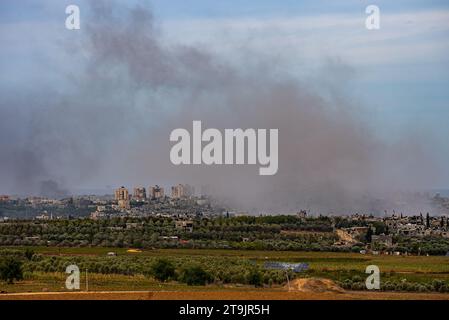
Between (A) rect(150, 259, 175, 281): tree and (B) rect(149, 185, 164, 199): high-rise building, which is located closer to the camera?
(A) rect(150, 259, 175, 281): tree

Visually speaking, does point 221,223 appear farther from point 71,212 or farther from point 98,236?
point 71,212

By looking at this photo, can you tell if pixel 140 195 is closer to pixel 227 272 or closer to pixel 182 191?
pixel 182 191

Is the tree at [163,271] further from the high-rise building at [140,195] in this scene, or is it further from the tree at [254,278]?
the high-rise building at [140,195]

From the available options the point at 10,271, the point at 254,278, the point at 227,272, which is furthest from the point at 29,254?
the point at 254,278

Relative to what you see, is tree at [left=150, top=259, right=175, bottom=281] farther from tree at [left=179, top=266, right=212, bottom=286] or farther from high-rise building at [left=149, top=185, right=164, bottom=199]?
high-rise building at [left=149, top=185, right=164, bottom=199]

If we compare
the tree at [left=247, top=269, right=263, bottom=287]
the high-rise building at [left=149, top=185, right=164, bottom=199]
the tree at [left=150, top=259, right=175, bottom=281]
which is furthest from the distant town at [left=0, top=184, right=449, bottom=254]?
the tree at [left=247, top=269, right=263, bottom=287]
